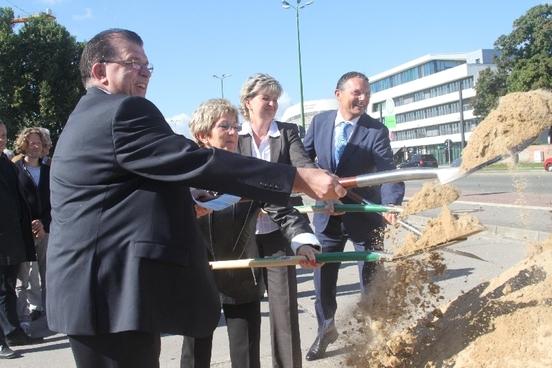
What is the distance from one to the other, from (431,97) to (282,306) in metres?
93.2

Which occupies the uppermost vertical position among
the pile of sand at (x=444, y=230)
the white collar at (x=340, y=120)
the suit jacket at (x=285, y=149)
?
the white collar at (x=340, y=120)

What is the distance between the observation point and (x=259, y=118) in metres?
3.77

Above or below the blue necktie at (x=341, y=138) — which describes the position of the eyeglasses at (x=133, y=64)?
above

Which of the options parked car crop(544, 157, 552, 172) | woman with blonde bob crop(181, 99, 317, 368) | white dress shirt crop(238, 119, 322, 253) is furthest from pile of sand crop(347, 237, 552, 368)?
parked car crop(544, 157, 552, 172)

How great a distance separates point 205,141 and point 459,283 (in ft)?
14.0

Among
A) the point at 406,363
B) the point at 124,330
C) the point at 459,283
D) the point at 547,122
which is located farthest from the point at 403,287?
the point at 459,283

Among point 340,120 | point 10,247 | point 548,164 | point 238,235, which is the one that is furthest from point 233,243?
point 548,164

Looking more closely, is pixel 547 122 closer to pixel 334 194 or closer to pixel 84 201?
pixel 334 194

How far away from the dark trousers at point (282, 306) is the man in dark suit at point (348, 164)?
91 centimetres

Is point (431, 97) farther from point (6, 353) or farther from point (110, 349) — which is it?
point (110, 349)

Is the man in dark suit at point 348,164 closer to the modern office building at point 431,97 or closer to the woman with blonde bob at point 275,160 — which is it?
the woman with blonde bob at point 275,160

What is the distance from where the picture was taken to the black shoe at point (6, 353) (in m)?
5.17

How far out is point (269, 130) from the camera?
3.83 metres

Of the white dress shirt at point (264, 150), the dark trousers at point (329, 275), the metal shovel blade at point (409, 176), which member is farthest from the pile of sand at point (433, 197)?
the dark trousers at point (329, 275)
